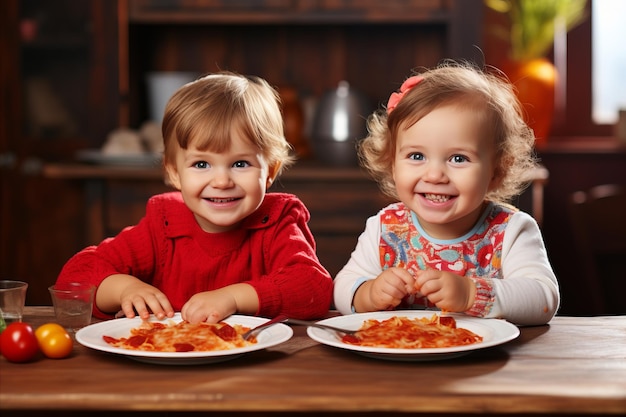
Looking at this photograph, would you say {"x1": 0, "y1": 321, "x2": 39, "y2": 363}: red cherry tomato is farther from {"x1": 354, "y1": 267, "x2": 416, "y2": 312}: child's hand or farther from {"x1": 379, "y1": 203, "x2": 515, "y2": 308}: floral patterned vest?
{"x1": 379, "y1": 203, "x2": 515, "y2": 308}: floral patterned vest

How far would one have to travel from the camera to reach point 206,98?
4.68 ft

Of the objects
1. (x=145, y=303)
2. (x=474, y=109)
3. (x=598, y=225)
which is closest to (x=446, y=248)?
(x=474, y=109)

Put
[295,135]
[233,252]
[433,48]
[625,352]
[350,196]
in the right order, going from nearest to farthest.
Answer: [625,352] → [233,252] → [350,196] → [295,135] → [433,48]

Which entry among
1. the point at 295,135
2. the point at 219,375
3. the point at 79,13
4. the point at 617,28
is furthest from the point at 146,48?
the point at 219,375

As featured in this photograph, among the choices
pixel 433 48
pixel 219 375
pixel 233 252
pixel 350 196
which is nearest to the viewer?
pixel 219 375

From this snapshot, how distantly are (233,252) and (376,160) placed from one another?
0.94 feet

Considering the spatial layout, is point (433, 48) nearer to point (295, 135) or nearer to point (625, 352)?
point (295, 135)

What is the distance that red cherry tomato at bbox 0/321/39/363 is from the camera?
109cm

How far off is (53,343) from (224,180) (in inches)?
15.0

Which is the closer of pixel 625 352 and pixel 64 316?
pixel 625 352

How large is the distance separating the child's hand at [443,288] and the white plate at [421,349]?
3cm

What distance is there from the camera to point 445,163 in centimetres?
139

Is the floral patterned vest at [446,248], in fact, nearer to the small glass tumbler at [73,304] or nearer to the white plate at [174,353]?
the white plate at [174,353]

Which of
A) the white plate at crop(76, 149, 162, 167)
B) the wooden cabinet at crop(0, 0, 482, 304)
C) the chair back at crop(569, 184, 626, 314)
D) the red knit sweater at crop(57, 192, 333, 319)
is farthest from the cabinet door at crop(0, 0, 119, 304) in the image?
the red knit sweater at crop(57, 192, 333, 319)
